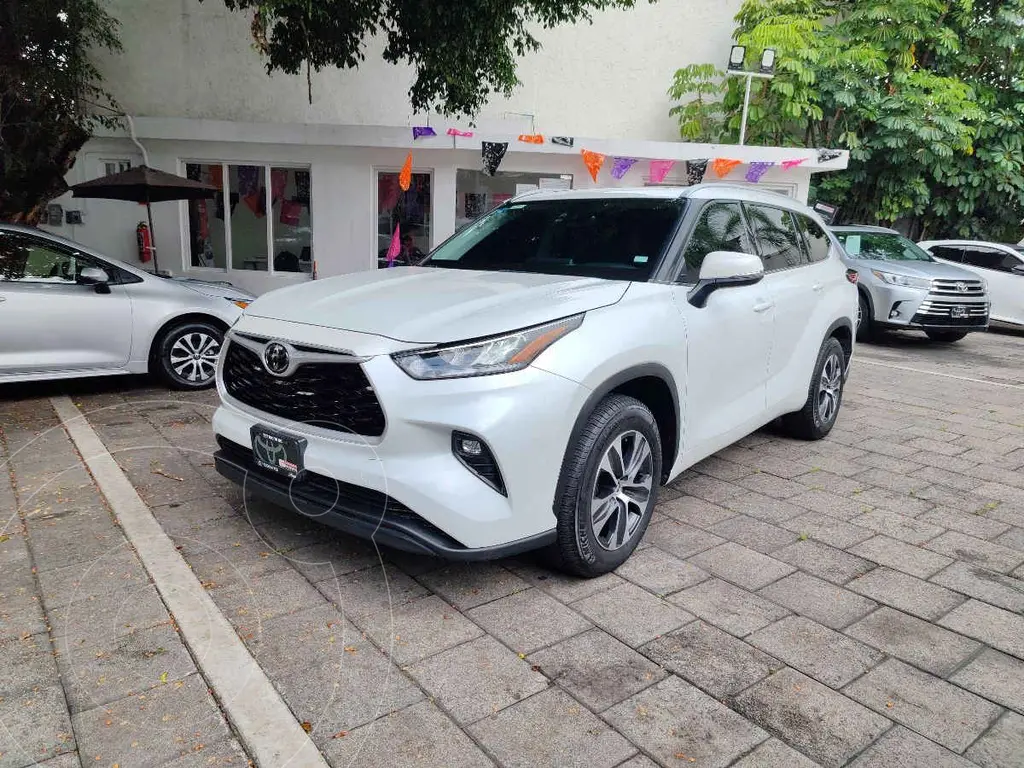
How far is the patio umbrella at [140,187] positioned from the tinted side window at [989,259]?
12415 mm

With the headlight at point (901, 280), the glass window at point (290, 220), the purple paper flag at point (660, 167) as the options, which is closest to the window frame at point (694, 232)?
the headlight at point (901, 280)

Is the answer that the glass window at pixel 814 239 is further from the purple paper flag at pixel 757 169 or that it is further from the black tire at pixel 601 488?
the purple paper flag at pixel 757 169

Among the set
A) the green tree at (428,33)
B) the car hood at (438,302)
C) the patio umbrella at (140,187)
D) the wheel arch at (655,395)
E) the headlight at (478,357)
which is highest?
the green tree at (428,33)

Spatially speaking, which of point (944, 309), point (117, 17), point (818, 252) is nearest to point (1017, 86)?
point (944, 309)

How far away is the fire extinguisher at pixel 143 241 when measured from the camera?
12.0 metres

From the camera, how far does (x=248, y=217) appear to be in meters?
12.6

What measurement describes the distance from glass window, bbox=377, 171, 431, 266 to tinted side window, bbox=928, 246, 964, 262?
9.08 metres

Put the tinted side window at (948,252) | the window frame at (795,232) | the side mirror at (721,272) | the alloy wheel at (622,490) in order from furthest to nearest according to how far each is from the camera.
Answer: the tinted side window at (948,252), the window frame at (795,232), the side mirror at (721,272), the alloy wheel at (622,490)

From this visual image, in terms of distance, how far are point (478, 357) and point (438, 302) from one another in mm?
449

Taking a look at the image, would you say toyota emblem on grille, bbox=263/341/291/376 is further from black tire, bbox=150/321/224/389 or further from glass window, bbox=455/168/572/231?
glass window, bbox=455/168/572/231

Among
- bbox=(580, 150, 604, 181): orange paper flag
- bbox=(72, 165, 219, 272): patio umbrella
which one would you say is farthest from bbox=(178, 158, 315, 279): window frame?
bbox=(580, 150, 604, 181): orange paper flag

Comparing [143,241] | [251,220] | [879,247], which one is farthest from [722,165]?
[143,241]

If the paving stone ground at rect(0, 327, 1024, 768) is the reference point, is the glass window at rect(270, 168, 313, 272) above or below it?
above

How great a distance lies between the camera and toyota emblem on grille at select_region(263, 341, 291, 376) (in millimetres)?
3111
